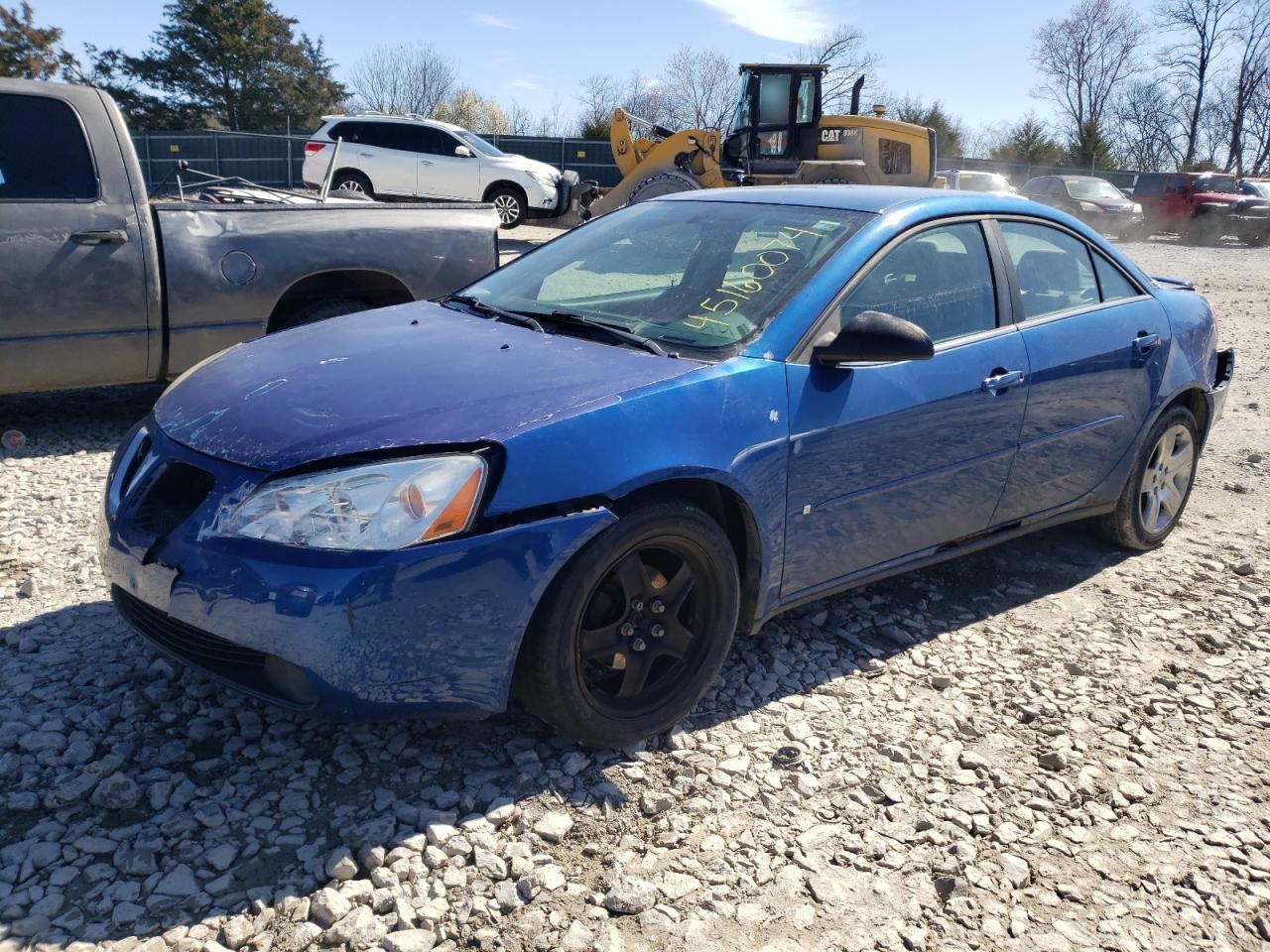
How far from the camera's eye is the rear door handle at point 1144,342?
14.0 feet

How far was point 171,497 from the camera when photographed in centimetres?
276

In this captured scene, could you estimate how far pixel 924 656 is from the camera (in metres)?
3.69

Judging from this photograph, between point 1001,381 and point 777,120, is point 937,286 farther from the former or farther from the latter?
point 777,120

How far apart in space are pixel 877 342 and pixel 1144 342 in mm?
1857

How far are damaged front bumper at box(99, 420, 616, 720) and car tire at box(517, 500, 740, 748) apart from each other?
0.08m

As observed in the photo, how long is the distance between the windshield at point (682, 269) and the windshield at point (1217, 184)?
94.5ft

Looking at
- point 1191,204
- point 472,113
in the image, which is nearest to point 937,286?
point 1191,204

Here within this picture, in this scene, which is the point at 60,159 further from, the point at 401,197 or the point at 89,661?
the point at 401,197

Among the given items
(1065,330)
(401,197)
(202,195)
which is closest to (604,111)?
(401,197)

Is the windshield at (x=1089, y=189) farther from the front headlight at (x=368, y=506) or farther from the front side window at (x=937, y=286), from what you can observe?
the front headlight at (x=368, y=506)

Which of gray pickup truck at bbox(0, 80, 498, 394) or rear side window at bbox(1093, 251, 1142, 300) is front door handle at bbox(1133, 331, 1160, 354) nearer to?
rear side window at bbox(1093, 251, 1142, 300)

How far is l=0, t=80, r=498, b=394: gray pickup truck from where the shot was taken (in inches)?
202

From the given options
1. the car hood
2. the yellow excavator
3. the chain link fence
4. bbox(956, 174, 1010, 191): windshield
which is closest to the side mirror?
the car hood

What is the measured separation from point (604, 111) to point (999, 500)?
43906 mm
